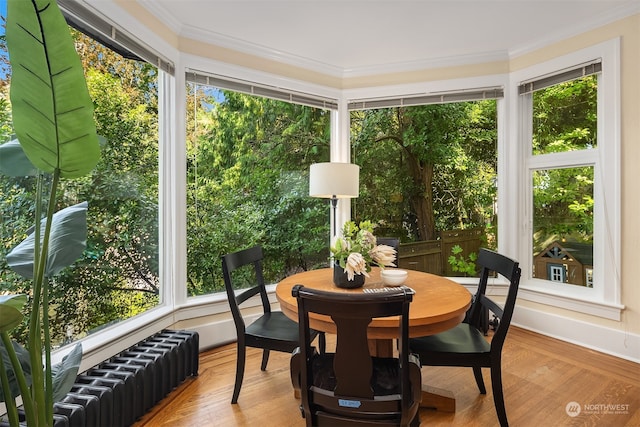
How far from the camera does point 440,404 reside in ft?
6.16

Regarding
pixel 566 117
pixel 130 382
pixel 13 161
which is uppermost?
pixel 566 117

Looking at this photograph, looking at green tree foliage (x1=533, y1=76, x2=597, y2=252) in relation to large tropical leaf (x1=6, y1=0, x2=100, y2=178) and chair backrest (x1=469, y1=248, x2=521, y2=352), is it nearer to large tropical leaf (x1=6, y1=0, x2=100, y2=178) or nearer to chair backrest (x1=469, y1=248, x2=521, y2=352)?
chair backrest (x1=469, y1=248, x2=521, y2=352)

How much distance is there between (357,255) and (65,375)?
4.27 feet

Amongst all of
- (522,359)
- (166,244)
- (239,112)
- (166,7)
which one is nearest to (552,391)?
(522,359)

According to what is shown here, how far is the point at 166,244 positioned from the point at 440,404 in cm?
217

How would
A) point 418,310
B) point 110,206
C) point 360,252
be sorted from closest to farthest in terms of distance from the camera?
point 418,310 < point 360,252 < point 110,206

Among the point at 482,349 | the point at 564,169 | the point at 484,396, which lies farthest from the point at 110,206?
the point at 564,169

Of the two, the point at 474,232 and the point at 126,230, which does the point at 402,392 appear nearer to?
the point at 126,230

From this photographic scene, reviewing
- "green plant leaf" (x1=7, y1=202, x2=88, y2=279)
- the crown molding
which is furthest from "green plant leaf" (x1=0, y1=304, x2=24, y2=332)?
the crown molding

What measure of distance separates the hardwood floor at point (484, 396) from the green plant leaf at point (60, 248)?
3.76 ft

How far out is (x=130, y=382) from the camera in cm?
173

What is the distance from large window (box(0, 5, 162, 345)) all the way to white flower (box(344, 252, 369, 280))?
1.43m

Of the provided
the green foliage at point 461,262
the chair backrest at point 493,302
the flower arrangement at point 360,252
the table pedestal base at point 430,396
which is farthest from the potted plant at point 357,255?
the green foliage at point 461,262

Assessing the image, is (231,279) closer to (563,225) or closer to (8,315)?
(8,315)
